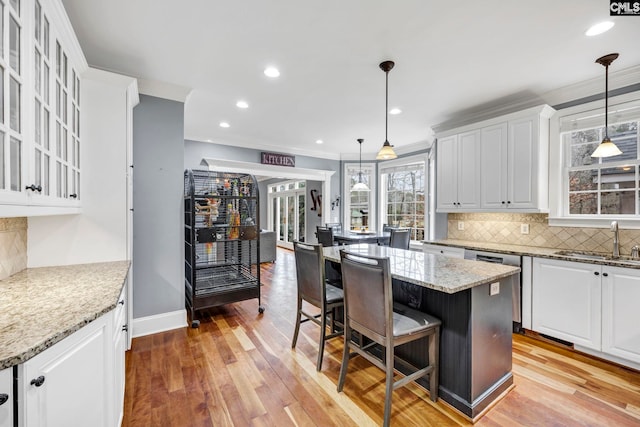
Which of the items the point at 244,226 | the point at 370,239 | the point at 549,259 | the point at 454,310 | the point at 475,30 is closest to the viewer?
the point at 454,310

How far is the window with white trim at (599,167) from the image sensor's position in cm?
278

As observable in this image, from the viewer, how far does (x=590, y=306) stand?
2.49 m

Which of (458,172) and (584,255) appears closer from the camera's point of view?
(584,255)

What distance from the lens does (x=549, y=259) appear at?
2.74 m

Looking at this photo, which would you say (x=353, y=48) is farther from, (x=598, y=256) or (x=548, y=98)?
(x=598, y=256)

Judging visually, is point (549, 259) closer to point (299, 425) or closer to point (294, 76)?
point (299, 425)

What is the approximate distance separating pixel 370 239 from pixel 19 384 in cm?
427

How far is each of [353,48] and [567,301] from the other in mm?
2965

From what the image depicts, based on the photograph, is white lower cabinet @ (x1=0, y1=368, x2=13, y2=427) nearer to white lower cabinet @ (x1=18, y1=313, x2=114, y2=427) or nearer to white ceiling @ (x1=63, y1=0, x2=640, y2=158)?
white lower cabinet @ (x1=18, y1=313, x2=114, y2=427)

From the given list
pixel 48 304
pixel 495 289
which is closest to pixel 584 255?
pixel 495 289

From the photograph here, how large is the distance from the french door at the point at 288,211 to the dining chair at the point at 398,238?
4090 millimetres

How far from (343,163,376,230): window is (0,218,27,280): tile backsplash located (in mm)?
5338

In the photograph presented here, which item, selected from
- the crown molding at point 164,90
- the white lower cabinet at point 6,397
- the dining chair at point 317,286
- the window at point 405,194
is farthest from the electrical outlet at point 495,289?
A: the window at point 405,194

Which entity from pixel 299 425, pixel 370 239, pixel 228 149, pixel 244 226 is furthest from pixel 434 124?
pixel 299 425
